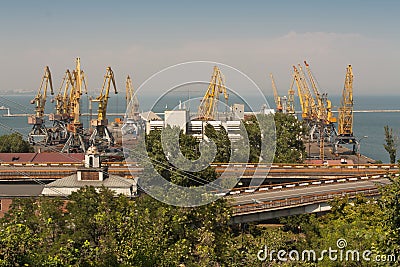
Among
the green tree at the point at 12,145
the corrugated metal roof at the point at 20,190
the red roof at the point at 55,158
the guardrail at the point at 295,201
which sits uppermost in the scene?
the green tree at the point at 12,145

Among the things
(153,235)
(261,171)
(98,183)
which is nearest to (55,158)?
(98,183)

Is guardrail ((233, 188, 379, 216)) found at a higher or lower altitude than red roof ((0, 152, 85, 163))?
lower

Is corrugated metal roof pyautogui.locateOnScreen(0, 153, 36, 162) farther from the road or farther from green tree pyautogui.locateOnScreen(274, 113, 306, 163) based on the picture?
the road

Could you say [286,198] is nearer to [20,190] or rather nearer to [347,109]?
[20,190]

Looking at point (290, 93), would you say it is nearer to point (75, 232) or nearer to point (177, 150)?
point (177, 150)

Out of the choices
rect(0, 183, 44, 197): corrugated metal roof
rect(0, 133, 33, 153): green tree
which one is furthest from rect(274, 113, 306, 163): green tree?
rect(0, 133, 33, 153): green tree

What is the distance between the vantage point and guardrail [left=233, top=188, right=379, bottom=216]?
1432 centimetres

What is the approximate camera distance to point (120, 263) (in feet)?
27.5

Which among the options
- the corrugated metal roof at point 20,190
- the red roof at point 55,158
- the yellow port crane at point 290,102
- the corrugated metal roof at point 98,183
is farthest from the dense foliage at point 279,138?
the yellow port crane at point 290,102

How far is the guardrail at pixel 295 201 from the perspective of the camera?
564 inches

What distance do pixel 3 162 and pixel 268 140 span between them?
11395mm

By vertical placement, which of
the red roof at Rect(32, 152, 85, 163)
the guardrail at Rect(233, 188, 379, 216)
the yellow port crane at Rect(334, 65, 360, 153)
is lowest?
the guardrail at Rect(233, 188, 379, 216)

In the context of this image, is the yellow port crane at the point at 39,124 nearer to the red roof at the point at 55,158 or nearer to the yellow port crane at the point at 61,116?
the yellow port crane at the point at 61,116

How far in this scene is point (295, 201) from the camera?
15023 millimetres
